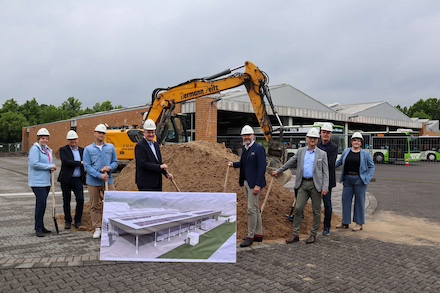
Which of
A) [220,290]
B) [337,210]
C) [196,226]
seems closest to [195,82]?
[337,210]

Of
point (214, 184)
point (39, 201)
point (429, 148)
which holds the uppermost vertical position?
point (429, 148)

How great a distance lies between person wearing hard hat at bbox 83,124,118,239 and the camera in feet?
19.7

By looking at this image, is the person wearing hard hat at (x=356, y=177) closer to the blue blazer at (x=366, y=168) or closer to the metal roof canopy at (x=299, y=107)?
the blue blazer at (x=366, y=168)

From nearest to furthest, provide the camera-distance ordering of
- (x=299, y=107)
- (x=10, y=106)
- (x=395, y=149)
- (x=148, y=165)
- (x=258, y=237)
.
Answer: (x=148, y=165), (x=258, y=237), (x=395, y=149), (x=299, y=107), (x=10, y=106)

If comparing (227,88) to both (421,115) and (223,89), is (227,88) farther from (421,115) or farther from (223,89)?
(421,115)

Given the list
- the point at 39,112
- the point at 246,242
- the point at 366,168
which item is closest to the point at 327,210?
the point at 366,168

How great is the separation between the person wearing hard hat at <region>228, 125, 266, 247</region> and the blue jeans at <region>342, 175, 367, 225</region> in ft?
7.05

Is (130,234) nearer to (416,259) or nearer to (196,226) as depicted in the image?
(196,226)

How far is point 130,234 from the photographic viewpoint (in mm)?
4777

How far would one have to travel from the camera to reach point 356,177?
6.83 metres

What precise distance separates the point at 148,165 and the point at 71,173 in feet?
6.48

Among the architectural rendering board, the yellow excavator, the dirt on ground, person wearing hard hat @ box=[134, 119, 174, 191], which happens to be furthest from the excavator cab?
the architectural rendering board

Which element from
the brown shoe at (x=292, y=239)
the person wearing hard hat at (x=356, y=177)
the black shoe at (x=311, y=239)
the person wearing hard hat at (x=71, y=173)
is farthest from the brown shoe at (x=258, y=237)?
the person wearing hard hat at (x=71, y=173)

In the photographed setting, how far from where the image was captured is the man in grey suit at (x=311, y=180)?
5906 mm
